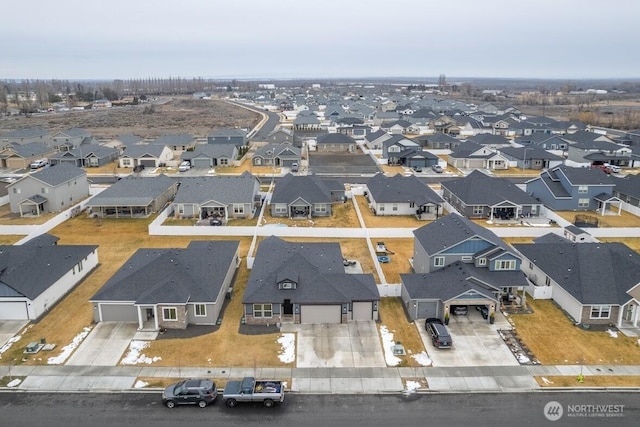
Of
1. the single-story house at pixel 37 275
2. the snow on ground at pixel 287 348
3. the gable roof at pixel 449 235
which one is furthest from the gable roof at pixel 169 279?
the gable roof at pixel 449 235

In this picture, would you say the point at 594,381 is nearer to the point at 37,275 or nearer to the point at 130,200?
the point at 37,275

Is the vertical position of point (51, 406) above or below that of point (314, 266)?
below

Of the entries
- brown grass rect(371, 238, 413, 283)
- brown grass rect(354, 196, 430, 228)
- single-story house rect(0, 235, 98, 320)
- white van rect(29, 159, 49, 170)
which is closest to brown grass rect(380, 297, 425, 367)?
A: brown grass rect(371, 238, 413, 283)

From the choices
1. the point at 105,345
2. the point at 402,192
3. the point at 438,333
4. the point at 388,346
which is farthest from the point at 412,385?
the point at 402,192

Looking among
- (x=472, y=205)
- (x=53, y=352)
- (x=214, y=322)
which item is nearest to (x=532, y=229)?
(x=472, y=205)

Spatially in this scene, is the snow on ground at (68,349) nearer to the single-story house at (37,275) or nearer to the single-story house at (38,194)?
the single-story house at (37,275)

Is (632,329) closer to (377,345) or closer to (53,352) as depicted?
(377,345)

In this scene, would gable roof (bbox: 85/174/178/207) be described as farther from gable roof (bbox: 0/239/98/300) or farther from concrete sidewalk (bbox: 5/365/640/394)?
concrete sidewalk (bbox: 5/365/640/394)
